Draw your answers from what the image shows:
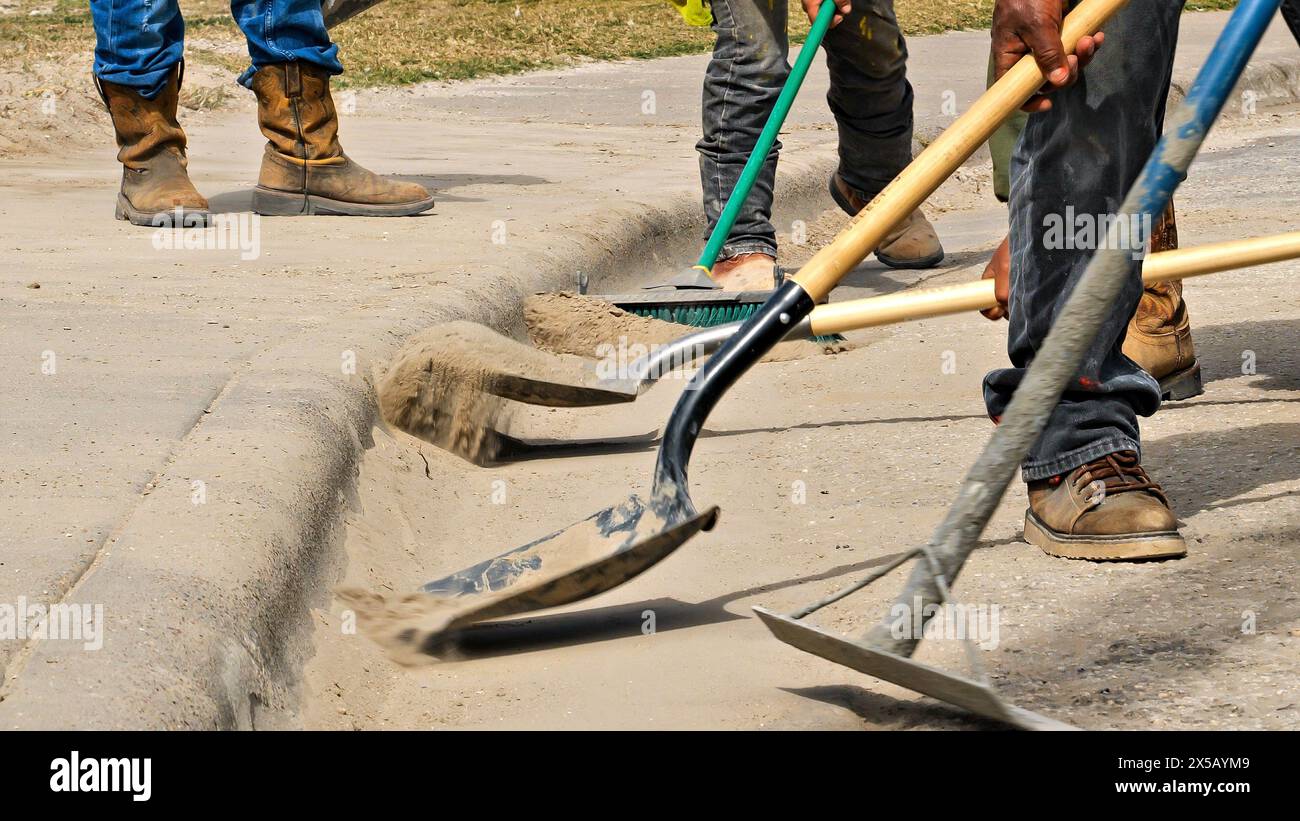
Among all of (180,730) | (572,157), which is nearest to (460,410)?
(180,730)

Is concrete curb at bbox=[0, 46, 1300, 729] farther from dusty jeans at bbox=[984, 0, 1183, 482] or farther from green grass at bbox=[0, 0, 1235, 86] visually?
green grass at bbox=[0, 0, 1235, 86]

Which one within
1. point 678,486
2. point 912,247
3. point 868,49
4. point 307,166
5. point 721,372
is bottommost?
point 678,486

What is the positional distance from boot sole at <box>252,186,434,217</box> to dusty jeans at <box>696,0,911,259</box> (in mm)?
854

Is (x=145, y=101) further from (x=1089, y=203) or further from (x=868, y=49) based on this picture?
(x=1089, y=203)

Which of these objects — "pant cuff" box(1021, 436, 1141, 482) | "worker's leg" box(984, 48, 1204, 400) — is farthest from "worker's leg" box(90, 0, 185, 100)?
"pant cuff" box(1021, 436, 1141, 482)

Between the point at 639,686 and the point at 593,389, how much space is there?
107cm

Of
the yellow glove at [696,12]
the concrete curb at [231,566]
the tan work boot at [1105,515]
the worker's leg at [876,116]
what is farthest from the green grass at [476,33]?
the tan work boot at [1105,515]

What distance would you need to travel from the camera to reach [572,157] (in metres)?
5.47

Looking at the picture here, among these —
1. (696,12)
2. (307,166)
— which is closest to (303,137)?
(307,166)

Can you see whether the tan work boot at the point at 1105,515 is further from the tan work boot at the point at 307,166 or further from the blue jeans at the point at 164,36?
the blue jeans at the point at 164,36

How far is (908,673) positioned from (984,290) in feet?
3.36

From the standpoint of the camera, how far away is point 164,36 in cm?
398

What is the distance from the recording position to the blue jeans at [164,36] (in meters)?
3.92

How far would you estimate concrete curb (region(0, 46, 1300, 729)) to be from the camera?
142 cm
